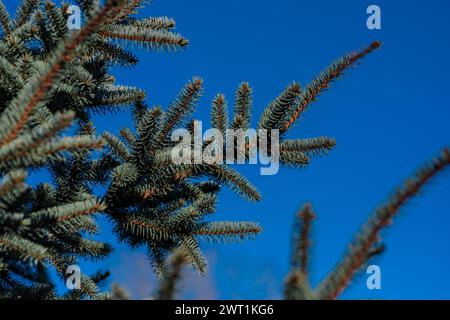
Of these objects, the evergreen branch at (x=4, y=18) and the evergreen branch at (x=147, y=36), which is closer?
the evergreen branch at (x=147, y=36)

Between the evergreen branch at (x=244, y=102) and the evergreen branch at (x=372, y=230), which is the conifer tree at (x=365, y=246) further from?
the evergreen branch at (x=244, y=102)

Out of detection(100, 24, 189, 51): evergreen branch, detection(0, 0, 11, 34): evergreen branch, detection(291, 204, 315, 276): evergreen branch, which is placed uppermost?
detection(0, 0, 11, 34): evergreen branch

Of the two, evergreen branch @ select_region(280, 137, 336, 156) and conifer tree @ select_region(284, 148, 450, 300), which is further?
evergreen branch @ select_region(280, 137, 336, 156)

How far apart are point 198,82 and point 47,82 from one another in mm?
1237

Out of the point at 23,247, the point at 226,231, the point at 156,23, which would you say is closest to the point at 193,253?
the point at 226,231

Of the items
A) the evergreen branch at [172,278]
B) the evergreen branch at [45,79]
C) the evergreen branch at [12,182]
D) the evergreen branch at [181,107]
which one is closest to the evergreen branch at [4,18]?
the evergreen branch at [181,107]

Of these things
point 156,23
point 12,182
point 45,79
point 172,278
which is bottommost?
point 172,278

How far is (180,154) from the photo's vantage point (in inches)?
138

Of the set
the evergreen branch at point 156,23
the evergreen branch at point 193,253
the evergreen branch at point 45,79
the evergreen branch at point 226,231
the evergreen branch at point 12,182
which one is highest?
the evergreen branch at point 156,23

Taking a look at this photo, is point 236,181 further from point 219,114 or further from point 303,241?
point 303,241

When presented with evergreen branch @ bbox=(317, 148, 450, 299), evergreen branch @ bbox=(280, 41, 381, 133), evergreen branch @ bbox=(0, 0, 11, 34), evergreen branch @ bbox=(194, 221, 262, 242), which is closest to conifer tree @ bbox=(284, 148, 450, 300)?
evergreen branch @ bbox=(317, 148, 450, 299)

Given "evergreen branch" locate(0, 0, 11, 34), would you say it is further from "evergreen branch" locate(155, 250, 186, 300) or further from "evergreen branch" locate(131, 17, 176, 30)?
"evergreen branch" locate(155, 250, 186, 300)

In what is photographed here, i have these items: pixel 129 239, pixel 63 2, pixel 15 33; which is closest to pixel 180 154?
pixel 129 239

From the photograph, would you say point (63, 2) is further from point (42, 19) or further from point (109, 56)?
point (109, 56)
